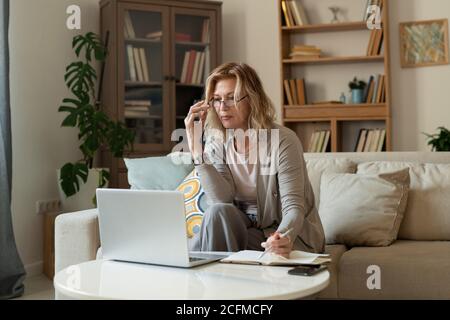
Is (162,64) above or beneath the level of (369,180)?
above

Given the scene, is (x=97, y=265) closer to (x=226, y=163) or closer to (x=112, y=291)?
(x=112, y=291)

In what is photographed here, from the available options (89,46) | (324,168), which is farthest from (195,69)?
(324,168)

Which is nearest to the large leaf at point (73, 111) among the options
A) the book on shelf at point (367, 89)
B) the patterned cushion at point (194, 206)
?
the patterned cushion at point (194, 206)

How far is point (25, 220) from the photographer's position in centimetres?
374

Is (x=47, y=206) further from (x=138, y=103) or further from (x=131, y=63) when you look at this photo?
(x=131, y=63)

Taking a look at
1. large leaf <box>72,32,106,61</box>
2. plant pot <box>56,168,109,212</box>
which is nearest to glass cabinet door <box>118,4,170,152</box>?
large leaf <box>72,32,106,61</box>

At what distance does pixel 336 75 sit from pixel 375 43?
0.36 m

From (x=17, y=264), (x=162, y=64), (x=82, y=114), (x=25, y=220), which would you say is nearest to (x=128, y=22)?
(x=162, y=64)

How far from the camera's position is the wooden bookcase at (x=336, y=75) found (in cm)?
424

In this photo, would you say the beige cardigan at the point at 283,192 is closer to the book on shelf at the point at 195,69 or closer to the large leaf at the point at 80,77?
the large leaf at the point at 80,77

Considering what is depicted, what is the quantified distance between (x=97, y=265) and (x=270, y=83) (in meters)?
3.09

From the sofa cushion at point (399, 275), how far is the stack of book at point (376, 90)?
7.35ft

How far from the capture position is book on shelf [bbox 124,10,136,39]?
13.8 feet

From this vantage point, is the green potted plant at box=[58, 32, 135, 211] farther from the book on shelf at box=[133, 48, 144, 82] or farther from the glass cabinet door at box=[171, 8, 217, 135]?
the glass cabinet door at box=[171, 8, 217, 135]
